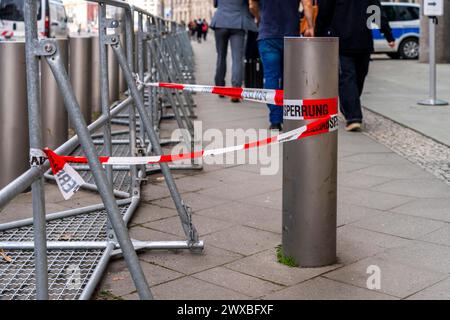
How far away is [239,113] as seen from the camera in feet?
36.1

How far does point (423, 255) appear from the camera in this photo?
4480mm

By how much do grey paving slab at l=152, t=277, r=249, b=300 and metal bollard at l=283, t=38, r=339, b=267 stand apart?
1.75 feet

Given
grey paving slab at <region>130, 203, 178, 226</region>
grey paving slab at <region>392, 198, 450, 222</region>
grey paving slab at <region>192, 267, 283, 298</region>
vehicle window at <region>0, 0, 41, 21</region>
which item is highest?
vehicle window at <region>0, 0, 41, 21</region>

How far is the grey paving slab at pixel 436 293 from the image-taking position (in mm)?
3795

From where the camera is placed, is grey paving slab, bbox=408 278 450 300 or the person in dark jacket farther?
the person in dark jacket

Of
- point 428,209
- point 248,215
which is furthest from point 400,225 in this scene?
point 248,215

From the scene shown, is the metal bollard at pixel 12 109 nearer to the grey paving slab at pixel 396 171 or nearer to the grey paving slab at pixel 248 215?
the grey paving slab at pixel 248 215

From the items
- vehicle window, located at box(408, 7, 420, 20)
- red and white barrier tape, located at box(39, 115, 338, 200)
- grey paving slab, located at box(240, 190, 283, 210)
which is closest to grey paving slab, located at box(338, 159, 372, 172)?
grey paving slab, located at box(240, 190, 283, 210)

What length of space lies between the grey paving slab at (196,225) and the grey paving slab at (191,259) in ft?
1.29

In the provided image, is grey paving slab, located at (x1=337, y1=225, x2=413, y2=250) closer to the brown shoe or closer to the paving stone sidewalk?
the paving stone sidewalk

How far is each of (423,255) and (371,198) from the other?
4.74ft

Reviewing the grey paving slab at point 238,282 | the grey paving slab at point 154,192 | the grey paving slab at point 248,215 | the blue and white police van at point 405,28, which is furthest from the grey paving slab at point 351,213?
the blue and white police van at point 405,28

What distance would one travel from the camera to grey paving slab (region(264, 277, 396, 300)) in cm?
382

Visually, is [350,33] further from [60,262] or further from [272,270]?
[60,262]
